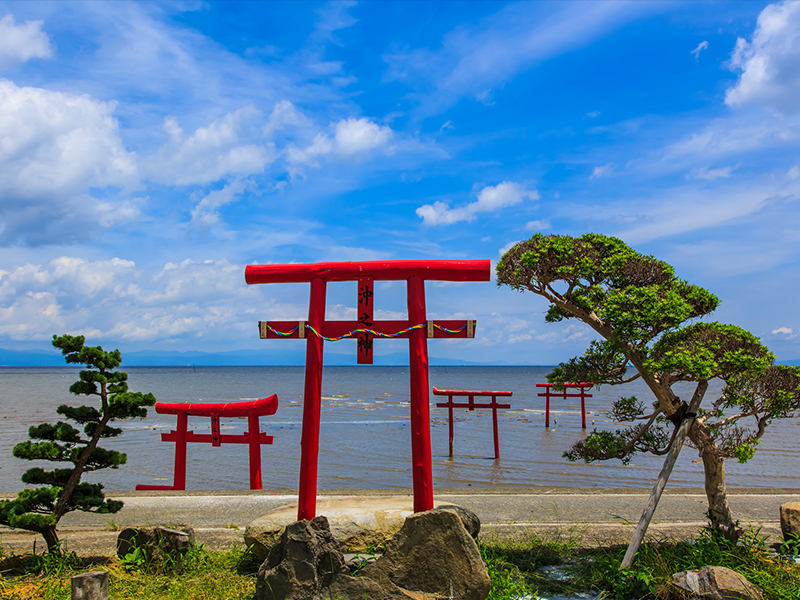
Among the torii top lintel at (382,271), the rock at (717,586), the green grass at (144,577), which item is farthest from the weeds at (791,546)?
the green grass at (144,577)

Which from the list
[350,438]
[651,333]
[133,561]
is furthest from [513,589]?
[350,438]

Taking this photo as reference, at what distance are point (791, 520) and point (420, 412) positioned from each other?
4.82 meters

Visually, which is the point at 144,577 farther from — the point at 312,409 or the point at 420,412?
the point at 420,412

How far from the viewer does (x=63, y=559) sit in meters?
5.39

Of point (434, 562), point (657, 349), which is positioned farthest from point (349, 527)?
point (657, 349)

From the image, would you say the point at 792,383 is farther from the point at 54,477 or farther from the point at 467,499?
the point at 54,477

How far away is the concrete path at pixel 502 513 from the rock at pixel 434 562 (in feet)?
4.93

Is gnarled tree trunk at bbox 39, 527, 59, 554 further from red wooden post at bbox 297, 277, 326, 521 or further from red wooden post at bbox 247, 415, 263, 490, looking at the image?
red wooden post at bbox 247, 415, 263, 490

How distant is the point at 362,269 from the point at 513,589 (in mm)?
3713

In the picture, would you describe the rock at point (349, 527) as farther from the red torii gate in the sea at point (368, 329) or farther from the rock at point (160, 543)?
the rock at point (160, 543)

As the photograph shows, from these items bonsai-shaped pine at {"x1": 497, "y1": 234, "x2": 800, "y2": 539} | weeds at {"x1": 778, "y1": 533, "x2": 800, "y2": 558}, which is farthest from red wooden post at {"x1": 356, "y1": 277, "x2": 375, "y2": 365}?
weeds at {"x1": 778, "y1": 533, "x2": 800, "y2": 558}

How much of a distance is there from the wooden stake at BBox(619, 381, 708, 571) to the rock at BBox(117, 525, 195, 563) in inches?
180

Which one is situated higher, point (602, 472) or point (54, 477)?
point (54, 477)

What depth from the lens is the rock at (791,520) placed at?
239 inches
